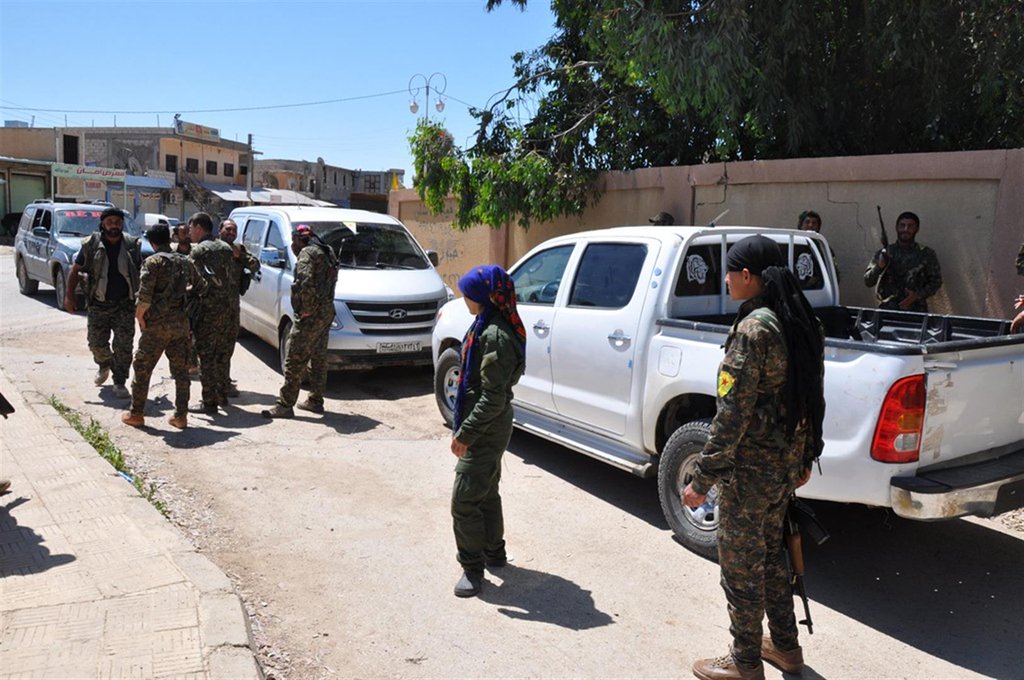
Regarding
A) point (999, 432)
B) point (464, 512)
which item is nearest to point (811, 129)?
point (999, 432)

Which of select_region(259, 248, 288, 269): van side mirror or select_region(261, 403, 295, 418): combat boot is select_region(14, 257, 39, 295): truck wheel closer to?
select_region(259, 248, 288, 269): van side mirror

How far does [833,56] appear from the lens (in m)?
9.23

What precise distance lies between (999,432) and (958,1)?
6134 millimetres

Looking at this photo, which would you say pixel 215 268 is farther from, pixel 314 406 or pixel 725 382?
pixel 725 382

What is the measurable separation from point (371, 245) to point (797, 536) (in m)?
7.24

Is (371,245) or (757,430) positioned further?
(371,245)

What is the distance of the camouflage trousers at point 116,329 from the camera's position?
8.05m

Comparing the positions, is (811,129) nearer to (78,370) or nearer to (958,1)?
(958,1)

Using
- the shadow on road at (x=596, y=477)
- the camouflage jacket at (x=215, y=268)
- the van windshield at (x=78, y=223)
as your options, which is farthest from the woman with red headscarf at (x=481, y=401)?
the van windshield at (x=78, y=223)

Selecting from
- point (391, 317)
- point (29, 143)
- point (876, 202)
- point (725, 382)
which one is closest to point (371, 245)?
point (391, 317)

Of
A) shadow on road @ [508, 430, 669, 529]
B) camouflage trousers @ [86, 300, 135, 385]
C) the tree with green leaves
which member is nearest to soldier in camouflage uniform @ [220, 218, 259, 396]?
camouflage trousers @ [86, 300, 135, 385]

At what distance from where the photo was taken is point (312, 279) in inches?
291

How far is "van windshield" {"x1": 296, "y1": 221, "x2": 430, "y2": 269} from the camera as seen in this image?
9.52 metres

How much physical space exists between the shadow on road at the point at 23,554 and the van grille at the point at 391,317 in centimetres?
426
